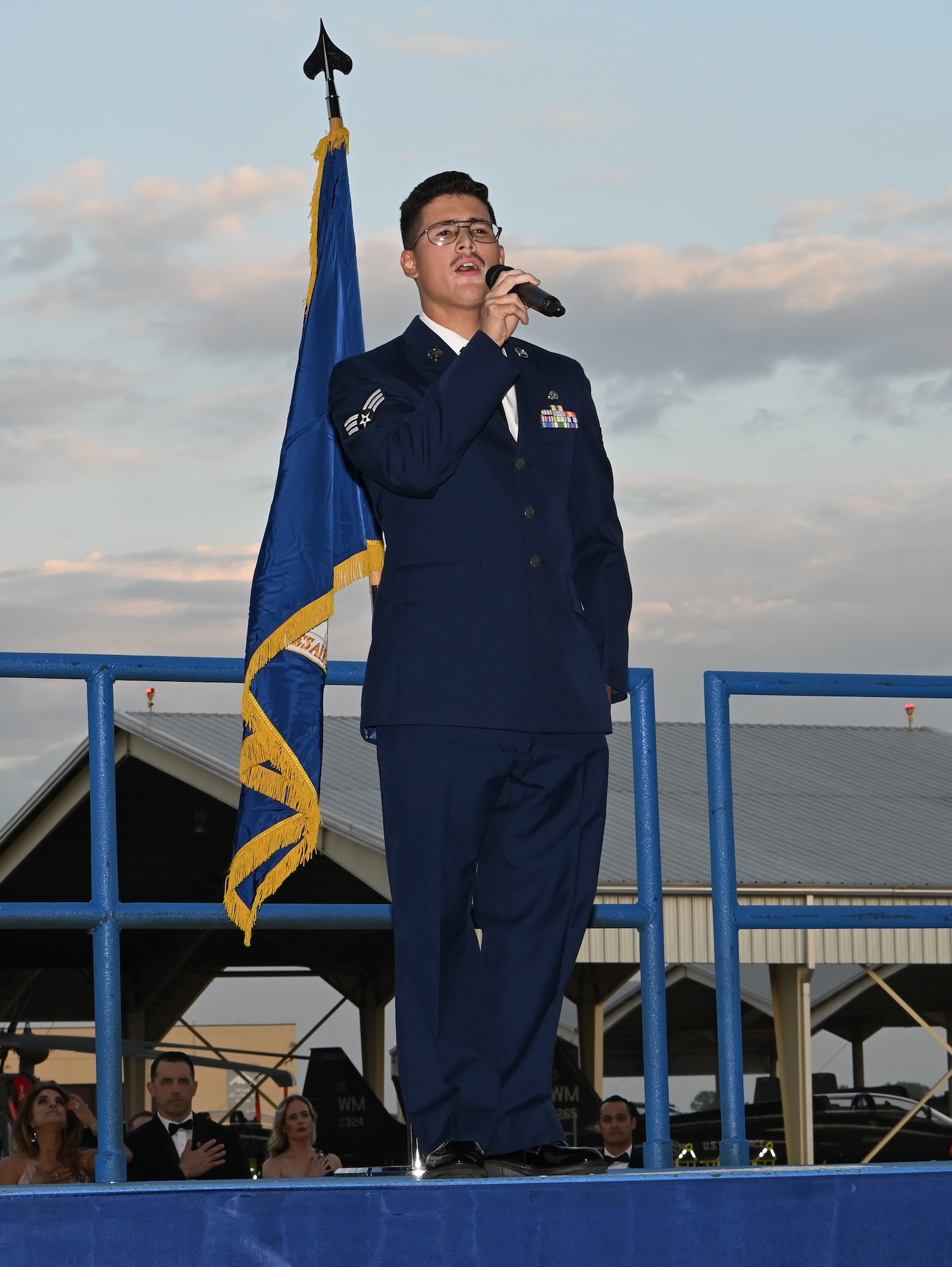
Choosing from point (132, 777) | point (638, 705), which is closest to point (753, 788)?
point (132, 777)

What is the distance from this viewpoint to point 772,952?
50.3 ft

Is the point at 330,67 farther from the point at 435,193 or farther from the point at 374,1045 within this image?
the point at 374,1045

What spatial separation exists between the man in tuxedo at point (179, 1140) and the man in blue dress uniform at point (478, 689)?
316 centimetres

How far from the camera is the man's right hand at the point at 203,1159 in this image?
6.62m

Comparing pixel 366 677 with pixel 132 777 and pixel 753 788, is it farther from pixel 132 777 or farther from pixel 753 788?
pixel 753 788

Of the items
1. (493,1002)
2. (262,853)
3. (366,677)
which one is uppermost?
(366,677)

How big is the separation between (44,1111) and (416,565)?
4.74 metres

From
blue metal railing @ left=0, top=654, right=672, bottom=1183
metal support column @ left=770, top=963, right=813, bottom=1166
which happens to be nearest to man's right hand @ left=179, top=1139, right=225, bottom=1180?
blue metal railing @ left=0, top=654, right=672, bottom=1183

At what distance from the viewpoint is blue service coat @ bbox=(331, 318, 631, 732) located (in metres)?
2.74

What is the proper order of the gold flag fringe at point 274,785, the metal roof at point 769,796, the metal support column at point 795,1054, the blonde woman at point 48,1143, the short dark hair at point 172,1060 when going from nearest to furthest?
1. the gold flag fringe at point 274,785
2. the blonde woman at point 48,1143
3. the short dark hair at point 172,1060
4. the metal roof at point 769,796
5. the metal support column at point 795,1054

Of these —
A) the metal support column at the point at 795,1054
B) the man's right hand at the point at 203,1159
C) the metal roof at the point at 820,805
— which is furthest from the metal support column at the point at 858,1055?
the man's right hand at the point at 203,1159

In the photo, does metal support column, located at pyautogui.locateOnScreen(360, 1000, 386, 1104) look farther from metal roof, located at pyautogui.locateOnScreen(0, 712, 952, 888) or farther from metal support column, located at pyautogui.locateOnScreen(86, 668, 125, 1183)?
metal support column, located at pyautogui.locateOnScreen(86, 668, 125, 1183)

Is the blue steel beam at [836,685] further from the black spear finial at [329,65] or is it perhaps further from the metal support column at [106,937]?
the black spear finial at [329,65]

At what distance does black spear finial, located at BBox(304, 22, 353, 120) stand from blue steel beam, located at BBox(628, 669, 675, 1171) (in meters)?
1.77
